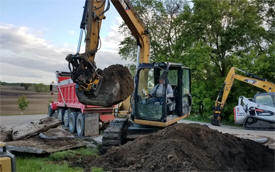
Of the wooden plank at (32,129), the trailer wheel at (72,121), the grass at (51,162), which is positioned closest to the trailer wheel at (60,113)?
the trailer wheel at (72,121)

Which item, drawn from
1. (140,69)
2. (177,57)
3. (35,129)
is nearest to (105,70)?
(140,69)

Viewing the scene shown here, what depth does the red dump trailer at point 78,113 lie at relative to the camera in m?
9.02

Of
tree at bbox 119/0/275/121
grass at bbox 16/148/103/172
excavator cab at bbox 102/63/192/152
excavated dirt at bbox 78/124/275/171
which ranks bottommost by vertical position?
grass at bbox 16/148/103/172

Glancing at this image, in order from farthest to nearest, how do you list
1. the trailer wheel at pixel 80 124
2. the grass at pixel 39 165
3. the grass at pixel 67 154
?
the trailer wheel at pixel 80 124 < the grass at pixel 67 154 < the grass at pixel 39 165

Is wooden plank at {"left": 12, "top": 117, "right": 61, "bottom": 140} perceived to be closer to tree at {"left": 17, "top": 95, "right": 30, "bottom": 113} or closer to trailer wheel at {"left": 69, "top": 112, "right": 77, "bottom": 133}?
trailer wheel at {"left": 69, "top": 112, "right": 77, "bottom": 133}

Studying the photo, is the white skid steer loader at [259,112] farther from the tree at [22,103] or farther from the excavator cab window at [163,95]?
the tree at [22,103]

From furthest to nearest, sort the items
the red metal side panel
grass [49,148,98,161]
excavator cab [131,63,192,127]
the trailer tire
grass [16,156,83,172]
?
the trailer tire → the red metal side panel → excavator cab [131,63,192,127] → grass [49,148,98,161] → grass [16,156,83,172]

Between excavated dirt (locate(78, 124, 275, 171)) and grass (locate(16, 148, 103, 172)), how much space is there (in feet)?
1.36

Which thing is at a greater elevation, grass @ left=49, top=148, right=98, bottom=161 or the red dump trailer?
the red dump trailer

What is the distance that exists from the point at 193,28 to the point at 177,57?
2216 millimetres

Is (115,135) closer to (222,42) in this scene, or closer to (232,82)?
(232,82)

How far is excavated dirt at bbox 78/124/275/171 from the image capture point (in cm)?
416

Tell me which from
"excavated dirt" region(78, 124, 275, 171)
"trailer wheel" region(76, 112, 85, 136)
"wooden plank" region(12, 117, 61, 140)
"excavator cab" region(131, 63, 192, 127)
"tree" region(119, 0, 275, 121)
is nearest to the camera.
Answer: "excavated dirt" region(78, 124, 275, 171)

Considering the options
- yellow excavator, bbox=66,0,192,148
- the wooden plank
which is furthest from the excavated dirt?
the wooden plank
